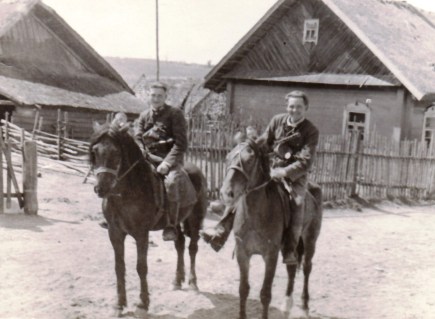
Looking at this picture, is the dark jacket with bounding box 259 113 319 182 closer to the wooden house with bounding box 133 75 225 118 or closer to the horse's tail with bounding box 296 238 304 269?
the horse's tail with bounding box 296 238 304 269

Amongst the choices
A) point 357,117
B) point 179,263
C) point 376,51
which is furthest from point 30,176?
point 357,117

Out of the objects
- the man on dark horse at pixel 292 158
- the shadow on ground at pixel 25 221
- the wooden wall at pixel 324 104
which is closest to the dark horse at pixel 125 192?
the man on dark horse at pixel 292 158

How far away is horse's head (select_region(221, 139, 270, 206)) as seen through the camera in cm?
522

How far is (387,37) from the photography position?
19.7 metres

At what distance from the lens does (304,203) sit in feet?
20.9

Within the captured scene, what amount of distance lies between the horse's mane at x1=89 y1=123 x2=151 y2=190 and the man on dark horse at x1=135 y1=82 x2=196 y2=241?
386 millimetres

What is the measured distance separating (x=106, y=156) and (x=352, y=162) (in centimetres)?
1076

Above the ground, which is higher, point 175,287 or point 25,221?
point 25,221

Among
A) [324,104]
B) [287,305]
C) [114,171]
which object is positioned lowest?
[287,305]

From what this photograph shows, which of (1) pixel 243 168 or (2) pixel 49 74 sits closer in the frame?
(1) pixel 243 168

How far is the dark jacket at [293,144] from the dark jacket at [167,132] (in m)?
1.11

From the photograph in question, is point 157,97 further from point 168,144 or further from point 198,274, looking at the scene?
point 198,274

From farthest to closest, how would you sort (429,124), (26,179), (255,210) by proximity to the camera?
(429,124) < (26,179) < (255,210)

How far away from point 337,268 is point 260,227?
141 inches
